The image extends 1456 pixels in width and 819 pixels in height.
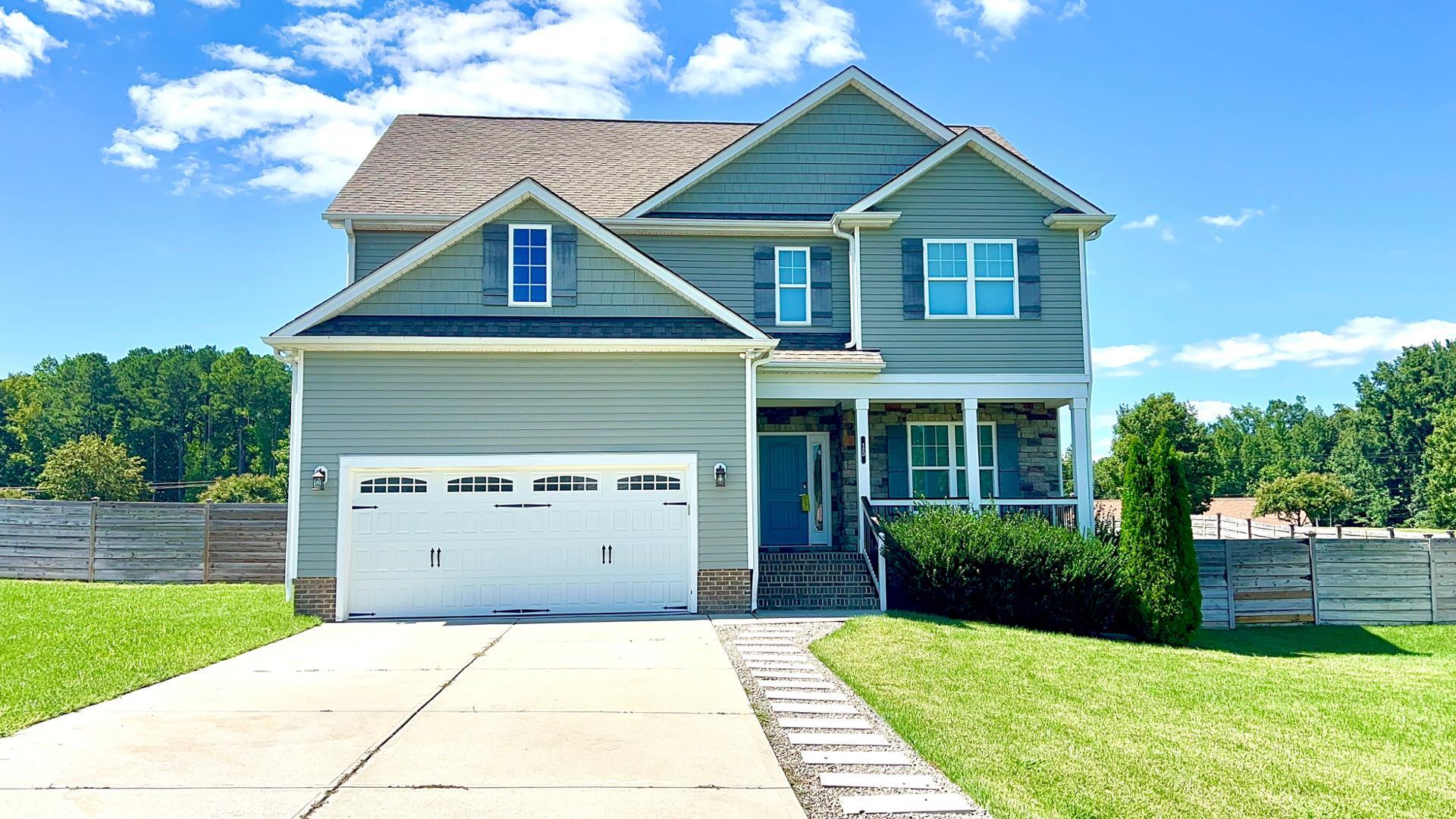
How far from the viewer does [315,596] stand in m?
12.7

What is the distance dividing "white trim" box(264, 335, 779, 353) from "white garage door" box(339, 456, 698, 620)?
4.98ft

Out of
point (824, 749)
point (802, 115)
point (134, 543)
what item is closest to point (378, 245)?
point (134, 543)

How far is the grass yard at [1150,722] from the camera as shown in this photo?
216 inches

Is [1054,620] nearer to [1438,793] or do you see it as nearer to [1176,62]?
[1438,793]

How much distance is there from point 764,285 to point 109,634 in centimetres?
1061

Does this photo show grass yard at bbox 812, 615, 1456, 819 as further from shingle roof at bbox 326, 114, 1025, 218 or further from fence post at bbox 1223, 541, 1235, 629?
shingle roof at bbox 326, 114, 1025, 218

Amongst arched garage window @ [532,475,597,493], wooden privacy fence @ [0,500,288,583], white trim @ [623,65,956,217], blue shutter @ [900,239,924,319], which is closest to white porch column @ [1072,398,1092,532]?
blue shutter @ [900,239,924,319]

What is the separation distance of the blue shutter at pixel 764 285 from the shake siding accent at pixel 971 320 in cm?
165

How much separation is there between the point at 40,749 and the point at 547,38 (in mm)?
10530

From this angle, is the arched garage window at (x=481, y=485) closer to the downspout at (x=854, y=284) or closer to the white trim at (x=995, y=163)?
the downspout at (x=854, y=284)

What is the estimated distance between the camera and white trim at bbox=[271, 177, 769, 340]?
13.3 m

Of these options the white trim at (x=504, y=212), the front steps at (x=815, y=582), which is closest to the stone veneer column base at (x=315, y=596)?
the white trim at (x=504, y=212)

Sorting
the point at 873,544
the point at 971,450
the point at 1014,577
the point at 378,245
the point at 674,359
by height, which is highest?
the point at 378,245

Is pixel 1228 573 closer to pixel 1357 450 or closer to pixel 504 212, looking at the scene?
pixel 504 212
